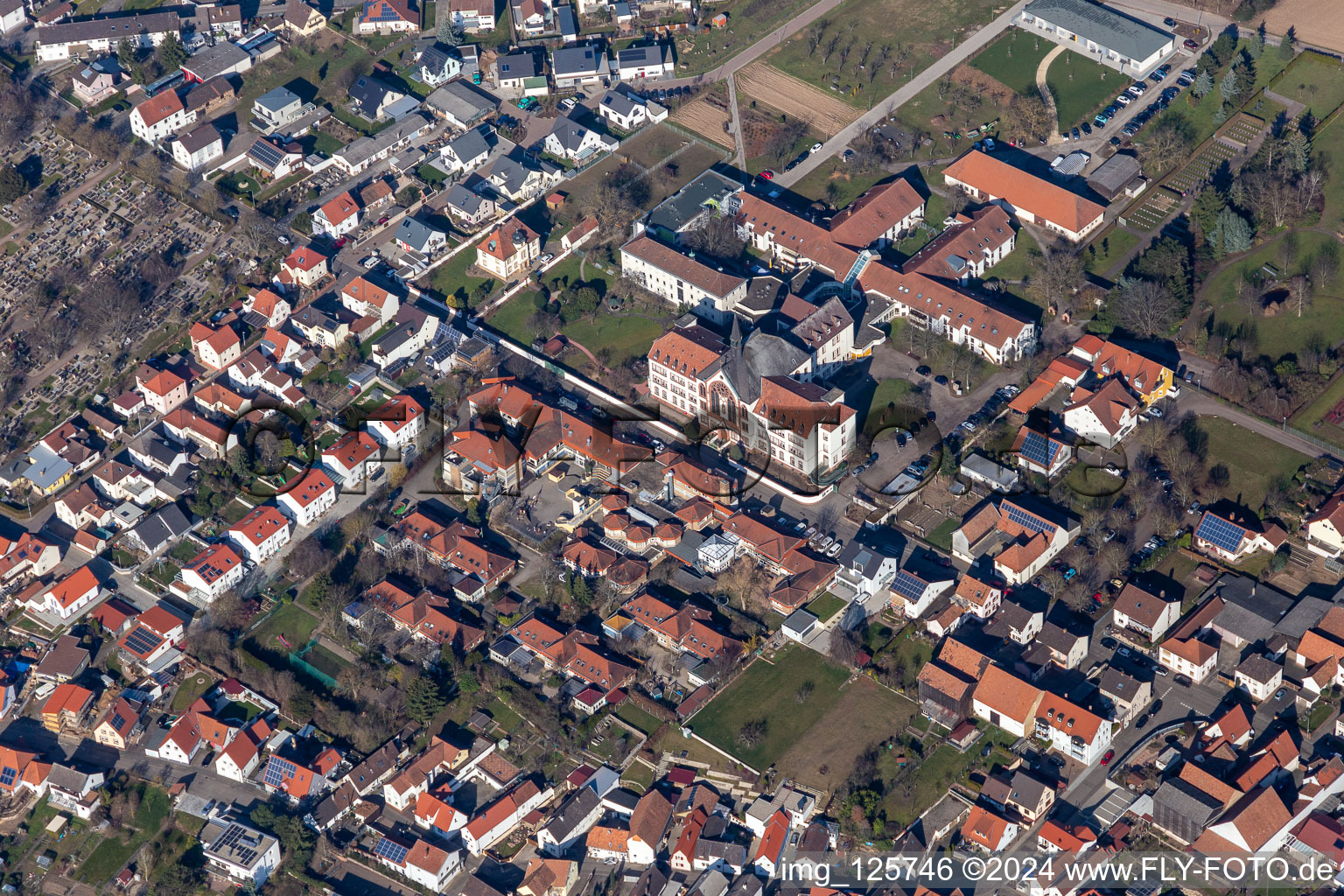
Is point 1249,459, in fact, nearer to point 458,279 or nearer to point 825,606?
point 825,606

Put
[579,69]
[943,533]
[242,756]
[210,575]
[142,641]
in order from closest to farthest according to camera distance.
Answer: [242,756]
[142,641]
[943,533]
[210,575]
[579,69]

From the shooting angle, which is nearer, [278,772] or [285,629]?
[278,772]

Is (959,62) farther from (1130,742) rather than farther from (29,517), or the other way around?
(29,517)

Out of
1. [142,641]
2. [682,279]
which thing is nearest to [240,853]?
[142,641]

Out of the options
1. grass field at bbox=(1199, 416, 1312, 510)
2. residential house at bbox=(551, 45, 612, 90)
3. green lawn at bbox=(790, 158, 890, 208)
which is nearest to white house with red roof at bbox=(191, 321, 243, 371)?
residential house at bbox=(551, 45, 612, 90)

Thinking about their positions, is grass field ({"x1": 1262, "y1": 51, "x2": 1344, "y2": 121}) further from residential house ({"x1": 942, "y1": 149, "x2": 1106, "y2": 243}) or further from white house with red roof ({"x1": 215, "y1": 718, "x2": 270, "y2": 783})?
white house with red roof ({"x1": 215, "y1": 718, "x2": 270, "y2": 783})

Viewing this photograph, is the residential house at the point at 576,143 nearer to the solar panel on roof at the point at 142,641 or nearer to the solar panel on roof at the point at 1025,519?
the solar panel on roof at the point at 1025,519

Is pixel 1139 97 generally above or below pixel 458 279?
above
